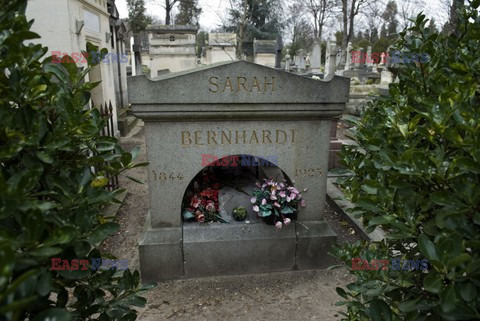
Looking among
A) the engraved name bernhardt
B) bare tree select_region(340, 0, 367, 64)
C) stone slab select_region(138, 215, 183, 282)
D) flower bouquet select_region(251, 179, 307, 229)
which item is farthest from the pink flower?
bare tree select_region(340, 0, 367, 64)

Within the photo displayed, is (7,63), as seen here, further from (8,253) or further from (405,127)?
(405,127)

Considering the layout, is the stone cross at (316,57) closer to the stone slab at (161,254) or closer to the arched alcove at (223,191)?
the arched alcove at (223,191)

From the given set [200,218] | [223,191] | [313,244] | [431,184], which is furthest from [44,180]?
[313,244]

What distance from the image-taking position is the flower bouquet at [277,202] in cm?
347

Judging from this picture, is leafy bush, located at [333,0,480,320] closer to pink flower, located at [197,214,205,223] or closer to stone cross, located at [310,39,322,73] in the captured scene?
pink flower, located at [197,214,205,223]

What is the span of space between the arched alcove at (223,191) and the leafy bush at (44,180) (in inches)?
73.9

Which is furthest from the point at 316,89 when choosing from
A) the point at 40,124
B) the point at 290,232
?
the point at 40,124

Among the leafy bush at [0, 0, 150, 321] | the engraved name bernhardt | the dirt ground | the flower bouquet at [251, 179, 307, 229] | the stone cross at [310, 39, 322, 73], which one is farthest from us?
the stone cross at [310, 39, 322, 73]

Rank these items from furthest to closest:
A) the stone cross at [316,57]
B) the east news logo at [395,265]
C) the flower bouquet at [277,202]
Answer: the stone cross at [316,57], the flower bouquet at [277,202], the east news logo at [395,265]

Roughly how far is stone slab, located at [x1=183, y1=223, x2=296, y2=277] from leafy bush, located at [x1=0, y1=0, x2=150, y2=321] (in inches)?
67.5

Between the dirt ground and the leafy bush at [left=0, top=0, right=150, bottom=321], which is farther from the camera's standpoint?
the dirt ground

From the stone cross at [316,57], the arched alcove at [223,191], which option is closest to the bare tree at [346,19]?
the stone cross at [316,57]

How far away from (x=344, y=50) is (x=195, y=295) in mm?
23160

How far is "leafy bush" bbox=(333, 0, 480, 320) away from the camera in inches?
45.5
